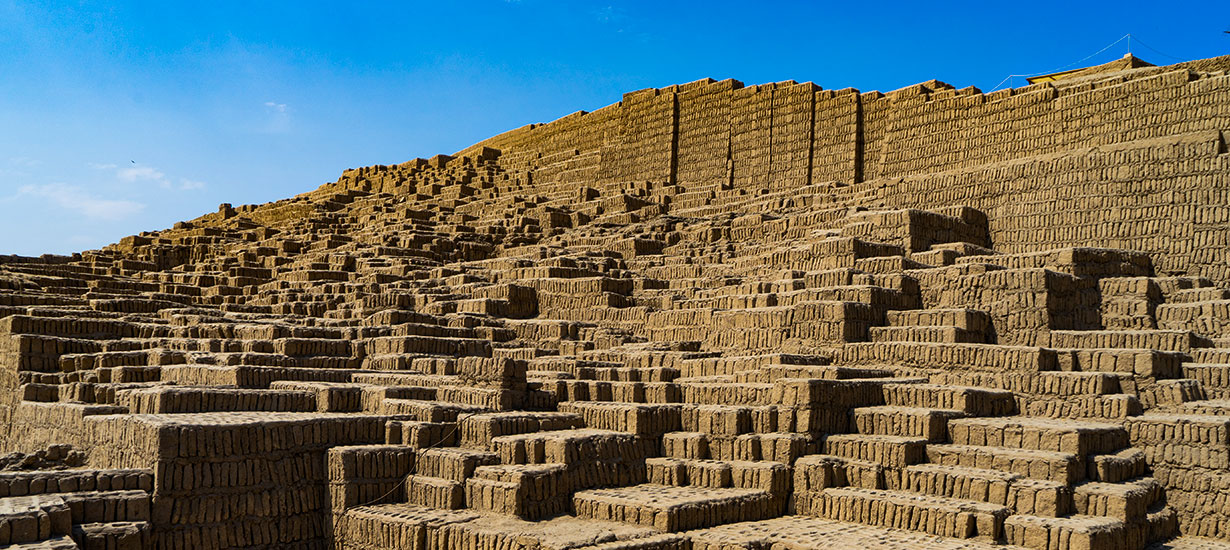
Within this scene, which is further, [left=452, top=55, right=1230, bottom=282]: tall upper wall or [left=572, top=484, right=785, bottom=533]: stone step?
[left=452, top=55, right=1230, bottom=282]: tall upper wall

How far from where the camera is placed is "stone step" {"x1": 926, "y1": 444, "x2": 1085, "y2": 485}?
860 centimetres

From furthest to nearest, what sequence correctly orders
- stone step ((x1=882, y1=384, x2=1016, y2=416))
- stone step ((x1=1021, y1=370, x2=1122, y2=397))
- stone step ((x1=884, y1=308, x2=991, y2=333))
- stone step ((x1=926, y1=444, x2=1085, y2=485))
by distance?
stone step ((x1=884, y1=308, x2=991, y2=333))
stone step ((x1=1021, y1=370, x2=1122, y2=397))
stone step ((x1=882, y1=384, x2=1016, y2=416))
stone step ((x1=926, y1=444, x2=1085, y2=485))

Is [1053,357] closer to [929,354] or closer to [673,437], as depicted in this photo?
[929,354]

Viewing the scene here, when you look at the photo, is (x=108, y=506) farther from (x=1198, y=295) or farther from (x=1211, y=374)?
(x=1198, y=295)

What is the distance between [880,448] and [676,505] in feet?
7.17

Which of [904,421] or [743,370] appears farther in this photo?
[743,370]

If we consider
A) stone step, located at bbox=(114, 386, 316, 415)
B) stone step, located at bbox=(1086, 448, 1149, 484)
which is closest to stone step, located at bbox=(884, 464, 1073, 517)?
stone step, located at bbox=(1086, 448, 1149, 484)

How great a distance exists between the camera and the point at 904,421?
32.2 ft

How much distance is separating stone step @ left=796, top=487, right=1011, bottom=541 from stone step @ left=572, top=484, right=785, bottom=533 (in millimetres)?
441

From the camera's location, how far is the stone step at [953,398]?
10094 millimetres

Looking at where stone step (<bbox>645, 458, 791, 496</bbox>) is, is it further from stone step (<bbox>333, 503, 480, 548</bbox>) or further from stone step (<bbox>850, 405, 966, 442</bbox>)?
stone step (<bbox>333, 503, 480, 548</bbox>)

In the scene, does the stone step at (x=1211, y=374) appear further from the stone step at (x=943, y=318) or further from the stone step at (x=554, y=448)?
the stone step at (x=554, y=448)

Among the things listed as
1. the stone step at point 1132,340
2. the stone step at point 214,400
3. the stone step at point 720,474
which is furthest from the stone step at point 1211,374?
the stone step at point 214,400

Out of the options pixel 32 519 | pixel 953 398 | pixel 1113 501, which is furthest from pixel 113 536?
pixel 1113 501
